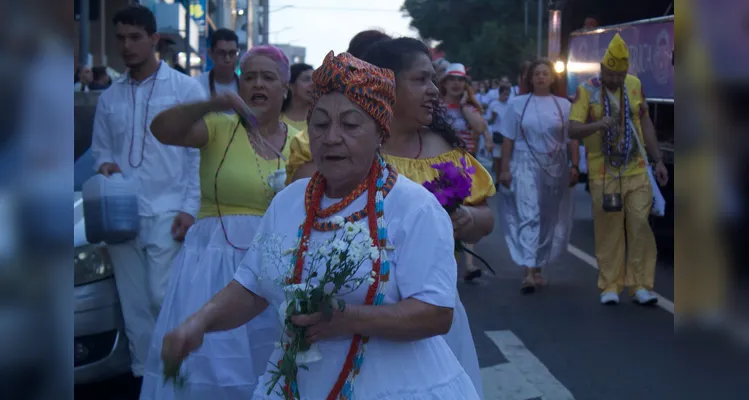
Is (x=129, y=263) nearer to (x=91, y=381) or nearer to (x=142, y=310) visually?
(x=142, y=310)

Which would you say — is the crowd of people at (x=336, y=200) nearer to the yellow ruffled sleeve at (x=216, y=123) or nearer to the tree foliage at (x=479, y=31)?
the yellow ruffled sleeve at (x=216, y=123)

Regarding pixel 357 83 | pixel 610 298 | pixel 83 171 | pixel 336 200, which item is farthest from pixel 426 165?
pixel 610 298

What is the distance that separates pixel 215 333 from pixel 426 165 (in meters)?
1.35

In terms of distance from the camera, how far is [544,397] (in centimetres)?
564

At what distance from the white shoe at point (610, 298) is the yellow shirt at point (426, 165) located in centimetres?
470

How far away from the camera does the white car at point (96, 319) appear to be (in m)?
5.29

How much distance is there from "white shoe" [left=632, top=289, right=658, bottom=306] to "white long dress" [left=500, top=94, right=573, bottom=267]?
45.9 inches

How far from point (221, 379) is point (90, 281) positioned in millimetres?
1371

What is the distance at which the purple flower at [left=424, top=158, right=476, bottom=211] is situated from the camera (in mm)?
Answer: 3496

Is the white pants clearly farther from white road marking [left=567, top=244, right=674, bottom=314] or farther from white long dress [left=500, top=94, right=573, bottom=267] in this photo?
white road marking [left=567, top=244, right=674, bottom=314]

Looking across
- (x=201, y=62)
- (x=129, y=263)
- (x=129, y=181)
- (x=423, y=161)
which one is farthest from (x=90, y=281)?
(x=201, y=62)

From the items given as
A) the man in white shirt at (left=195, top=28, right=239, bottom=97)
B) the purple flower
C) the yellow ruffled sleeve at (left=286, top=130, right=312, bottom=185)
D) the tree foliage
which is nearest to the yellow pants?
the man in white shirt at (left=195, top=28, right=239, bottom=97)

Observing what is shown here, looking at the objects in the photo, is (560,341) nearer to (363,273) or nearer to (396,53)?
(396,53)

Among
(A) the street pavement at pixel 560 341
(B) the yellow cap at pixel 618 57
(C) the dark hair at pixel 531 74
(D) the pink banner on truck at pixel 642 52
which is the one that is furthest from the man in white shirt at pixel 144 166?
(D) the pink banner on truck at pixel 642 52
